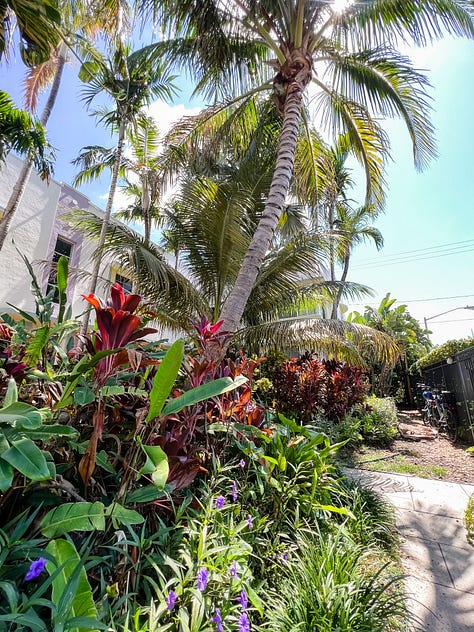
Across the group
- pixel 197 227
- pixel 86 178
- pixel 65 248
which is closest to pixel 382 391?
pixel 197 227

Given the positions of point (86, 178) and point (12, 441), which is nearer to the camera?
point (12, 441)

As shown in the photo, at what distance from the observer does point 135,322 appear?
1.52 m

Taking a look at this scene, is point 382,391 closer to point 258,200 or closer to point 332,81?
point 258,200

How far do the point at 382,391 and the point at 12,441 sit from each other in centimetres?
1581

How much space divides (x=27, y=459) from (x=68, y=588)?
0.37m

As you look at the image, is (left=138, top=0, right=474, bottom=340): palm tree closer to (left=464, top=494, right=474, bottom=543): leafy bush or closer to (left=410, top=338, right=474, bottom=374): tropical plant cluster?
(left=464, top=494, right=474, bottom=543): leafy bush

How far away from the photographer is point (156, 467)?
114cm

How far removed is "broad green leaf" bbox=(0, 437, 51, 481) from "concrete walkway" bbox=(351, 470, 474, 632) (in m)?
2.09

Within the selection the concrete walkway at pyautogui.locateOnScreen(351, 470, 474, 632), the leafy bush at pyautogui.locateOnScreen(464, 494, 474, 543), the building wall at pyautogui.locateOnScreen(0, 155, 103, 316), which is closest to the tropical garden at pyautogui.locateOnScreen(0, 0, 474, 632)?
the concrete walkway at pyautogui.locateOnScreen(351, 470, 474, 632)

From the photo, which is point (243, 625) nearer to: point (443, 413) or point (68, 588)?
point (68, 588)

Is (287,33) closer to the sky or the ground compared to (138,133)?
closer to the ground

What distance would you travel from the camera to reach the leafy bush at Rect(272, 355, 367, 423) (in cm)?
587

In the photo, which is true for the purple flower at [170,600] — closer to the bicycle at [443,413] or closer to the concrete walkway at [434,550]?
the concrete walkway at [434,550]

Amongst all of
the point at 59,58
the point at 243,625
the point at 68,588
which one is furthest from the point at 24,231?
the point at 243,625
